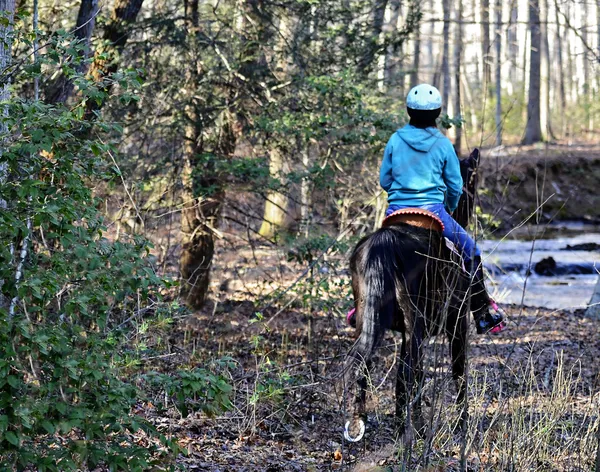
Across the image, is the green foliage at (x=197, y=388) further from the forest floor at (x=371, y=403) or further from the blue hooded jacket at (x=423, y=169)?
the blue hooded jacket at (x=423, y=169)

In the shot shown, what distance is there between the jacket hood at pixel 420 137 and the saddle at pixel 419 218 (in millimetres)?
442

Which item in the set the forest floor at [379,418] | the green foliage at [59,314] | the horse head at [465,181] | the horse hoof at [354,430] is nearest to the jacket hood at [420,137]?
the horse head at [465,181]

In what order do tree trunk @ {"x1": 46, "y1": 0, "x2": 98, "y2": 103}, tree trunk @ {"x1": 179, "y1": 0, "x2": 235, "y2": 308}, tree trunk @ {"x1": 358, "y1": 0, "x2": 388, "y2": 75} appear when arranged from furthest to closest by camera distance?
tree trunk @ {"x1": 358, "y1": 0, "x2": 388, "y2": 75} < tree trunk @ {"x1": 179, "y1": 0, "x2": 235, "y2": 308} < tree trunk @ {"x1": 46, "y1": 0, "x2": 98, "y2": 103}

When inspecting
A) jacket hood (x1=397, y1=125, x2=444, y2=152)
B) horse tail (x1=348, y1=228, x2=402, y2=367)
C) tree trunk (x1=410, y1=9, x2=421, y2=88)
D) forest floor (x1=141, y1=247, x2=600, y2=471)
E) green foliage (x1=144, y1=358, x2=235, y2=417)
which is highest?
tree trunk (x1=410, y1=9, x2=421, y2=88)

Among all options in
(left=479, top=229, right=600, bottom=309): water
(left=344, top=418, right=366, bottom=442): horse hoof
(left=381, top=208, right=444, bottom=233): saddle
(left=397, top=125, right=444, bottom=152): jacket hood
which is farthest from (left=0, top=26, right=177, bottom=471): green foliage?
(left=479, top=229, right=600, bottom=309): water

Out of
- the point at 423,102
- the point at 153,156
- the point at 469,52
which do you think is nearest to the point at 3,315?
the point at 423,102

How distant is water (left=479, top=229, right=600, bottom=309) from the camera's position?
1348 cm

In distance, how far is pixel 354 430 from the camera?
16.2 ft

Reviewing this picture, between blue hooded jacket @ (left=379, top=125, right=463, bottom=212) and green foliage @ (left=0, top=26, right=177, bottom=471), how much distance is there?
2.39 m

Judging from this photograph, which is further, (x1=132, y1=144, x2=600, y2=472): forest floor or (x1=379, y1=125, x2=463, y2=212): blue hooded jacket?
(x1=379, y1=125, x2=463, y2=212): blue hooded jacket

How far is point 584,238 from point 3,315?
19.2 meters

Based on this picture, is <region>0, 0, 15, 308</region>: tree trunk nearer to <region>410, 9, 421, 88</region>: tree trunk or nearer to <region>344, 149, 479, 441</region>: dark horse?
<region>344, 149, 479, 441</region>: dark horse

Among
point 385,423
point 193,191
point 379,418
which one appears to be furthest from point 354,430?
point 193,191

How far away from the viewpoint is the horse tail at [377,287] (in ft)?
17.0
